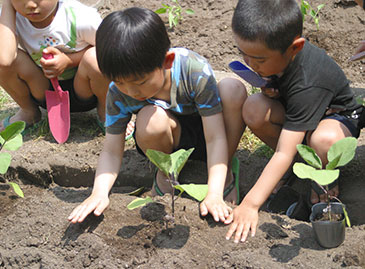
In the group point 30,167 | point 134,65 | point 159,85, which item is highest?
point 134,65

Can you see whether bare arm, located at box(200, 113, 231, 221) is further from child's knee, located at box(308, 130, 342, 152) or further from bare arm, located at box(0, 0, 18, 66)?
bare arm, located at box(0, 0, 18, 66)

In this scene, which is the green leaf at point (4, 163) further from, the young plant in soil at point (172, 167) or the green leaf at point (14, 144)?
the young plant in soil at point (172, 167)

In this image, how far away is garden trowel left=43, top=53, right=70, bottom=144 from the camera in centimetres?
310

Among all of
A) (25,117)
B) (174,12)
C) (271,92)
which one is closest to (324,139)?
(271,92)

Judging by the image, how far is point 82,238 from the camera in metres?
2.10

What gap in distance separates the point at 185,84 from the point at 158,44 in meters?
0.32

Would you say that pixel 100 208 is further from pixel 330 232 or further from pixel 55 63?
pixel 55 63

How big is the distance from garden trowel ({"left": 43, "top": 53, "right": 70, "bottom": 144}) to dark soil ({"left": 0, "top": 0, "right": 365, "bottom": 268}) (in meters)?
0.07

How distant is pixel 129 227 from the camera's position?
214 cm

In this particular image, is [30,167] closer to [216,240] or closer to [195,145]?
[195,145]

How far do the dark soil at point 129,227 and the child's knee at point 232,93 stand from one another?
19.3 inches

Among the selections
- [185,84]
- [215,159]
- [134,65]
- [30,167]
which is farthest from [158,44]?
[30,167]

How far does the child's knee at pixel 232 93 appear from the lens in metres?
2.40

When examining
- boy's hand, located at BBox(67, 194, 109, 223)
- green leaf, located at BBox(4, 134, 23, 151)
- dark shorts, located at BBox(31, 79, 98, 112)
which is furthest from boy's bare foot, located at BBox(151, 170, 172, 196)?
dark shorts, located at BBox(31, 79, 98, 112)
